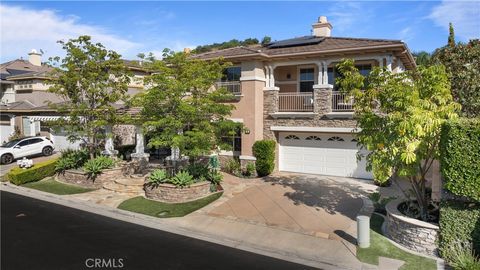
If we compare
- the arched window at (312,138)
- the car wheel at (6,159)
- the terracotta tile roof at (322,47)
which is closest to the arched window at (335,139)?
the arched window at (312,138)

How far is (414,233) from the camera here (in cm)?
992

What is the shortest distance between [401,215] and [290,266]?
3683mm

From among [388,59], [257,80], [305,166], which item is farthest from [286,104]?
[388,59]

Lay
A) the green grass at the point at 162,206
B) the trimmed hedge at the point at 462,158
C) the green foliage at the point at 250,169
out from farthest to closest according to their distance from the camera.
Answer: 1. the green foliage at the point at 250,169
2. the green grass at the point at 162,206
3. the trimmed hedge at the point at 462,158

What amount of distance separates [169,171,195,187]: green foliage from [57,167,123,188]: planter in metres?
4.67

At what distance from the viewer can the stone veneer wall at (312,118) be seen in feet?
60.8

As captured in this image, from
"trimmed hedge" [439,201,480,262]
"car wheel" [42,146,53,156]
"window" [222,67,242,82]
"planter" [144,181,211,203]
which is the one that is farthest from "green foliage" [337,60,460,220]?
"car wheel" [42,146,53,156]

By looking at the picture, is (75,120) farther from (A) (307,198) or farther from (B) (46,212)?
(A) (307,198)

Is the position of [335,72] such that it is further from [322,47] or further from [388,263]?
[388,263]

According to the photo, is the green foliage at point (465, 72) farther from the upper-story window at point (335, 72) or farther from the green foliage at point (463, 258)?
the green foliage at point (463, 258)

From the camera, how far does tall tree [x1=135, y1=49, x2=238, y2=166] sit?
14969 mm

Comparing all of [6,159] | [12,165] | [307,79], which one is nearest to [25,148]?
[6,159]

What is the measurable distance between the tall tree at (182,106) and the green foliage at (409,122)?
6.53m

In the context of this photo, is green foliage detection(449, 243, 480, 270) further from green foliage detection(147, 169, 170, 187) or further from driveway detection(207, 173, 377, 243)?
green foliage detection(147, 169, 170, 187)
